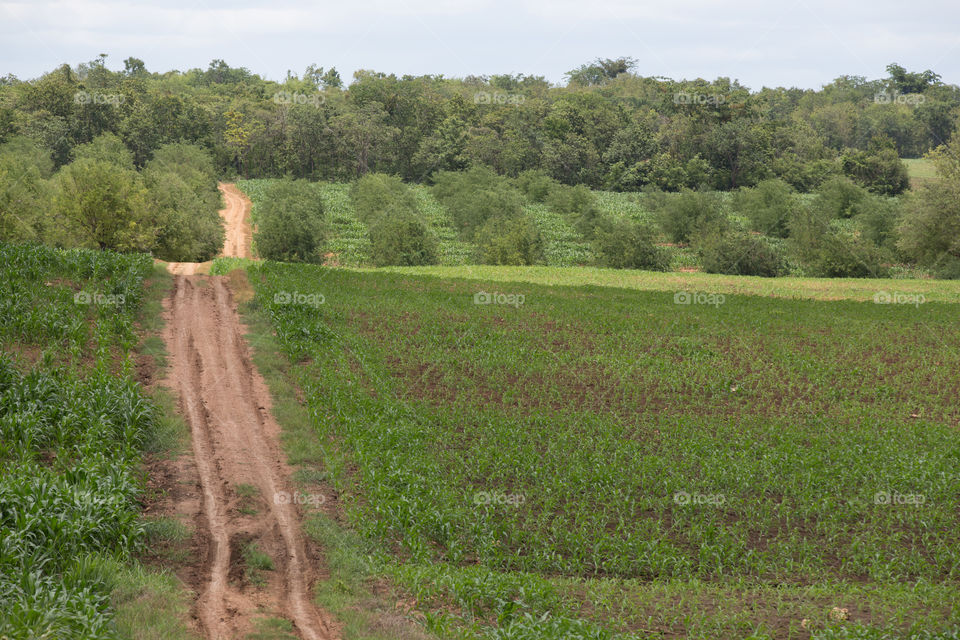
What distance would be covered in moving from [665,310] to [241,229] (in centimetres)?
4697

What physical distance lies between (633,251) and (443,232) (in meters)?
22.6

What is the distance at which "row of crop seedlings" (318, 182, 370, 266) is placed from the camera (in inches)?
2290

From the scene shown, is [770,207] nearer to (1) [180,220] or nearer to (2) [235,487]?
(1) [180,220]

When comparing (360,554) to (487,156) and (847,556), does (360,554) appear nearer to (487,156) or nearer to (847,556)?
(847,556)

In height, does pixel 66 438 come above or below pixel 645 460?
above

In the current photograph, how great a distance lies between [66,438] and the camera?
14242 mm

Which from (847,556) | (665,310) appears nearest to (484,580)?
(847,556)

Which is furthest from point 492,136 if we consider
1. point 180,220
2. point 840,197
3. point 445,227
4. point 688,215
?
point 180,220

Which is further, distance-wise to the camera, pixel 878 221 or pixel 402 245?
pixel 878 221

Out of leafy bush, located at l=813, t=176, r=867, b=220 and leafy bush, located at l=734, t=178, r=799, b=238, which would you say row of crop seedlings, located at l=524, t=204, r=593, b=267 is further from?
leafy bush, located at l=813, t=176, r=867, b=220

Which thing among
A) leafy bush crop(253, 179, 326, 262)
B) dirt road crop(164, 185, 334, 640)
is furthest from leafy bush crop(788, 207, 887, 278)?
dirt road crop(164, 185, 334, 640)

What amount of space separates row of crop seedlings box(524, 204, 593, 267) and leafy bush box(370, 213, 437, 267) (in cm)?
1062

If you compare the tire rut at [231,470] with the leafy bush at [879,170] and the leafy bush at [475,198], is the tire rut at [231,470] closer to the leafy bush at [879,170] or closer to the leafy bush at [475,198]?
the leafy bush at [475,198]

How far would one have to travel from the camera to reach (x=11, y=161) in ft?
173
